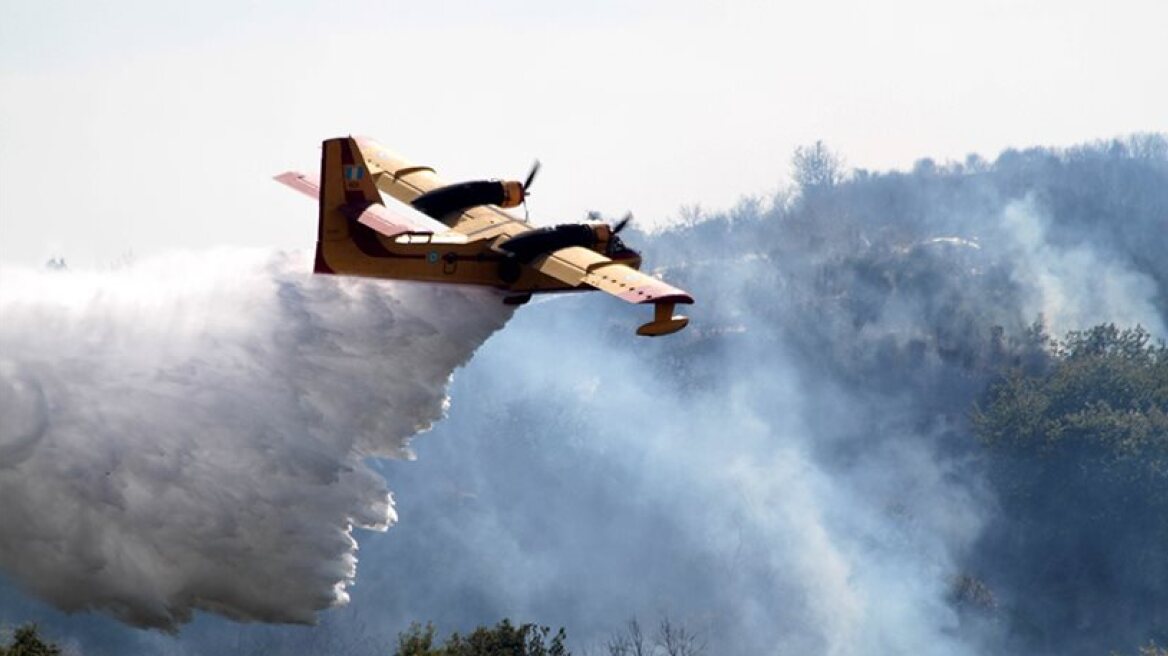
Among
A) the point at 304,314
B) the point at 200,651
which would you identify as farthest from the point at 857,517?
the point at 304,314

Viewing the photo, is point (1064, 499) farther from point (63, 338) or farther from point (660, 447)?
point (63, 338)

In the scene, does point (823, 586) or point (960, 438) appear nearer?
point (823, 586)

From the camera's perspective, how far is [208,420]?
5012 cm

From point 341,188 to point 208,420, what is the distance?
7.65 meters

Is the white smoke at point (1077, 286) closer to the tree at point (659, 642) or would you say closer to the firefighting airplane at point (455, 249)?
the tree at point (659, 642)

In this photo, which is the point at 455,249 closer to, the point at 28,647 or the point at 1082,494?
the point at 28,647

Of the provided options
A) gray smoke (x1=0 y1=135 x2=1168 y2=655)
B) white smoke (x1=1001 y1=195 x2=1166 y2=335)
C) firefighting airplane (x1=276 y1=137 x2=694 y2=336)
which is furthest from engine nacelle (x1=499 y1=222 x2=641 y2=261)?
white smoke (x1=1001 y1=195 x2=1166 y2=335)

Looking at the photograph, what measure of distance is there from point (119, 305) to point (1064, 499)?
91662mm

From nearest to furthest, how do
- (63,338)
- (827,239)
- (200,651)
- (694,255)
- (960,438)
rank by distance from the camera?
(63,338)
(200,651)
(960,438)
(827,239)
(694,255)

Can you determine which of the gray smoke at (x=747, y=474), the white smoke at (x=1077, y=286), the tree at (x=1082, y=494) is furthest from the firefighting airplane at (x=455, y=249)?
the white smoke at (x=1077, y=286)

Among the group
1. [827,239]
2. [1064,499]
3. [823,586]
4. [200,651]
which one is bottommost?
[200,651]

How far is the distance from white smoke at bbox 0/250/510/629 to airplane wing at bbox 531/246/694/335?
1.96 meters

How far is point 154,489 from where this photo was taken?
49.5 metres

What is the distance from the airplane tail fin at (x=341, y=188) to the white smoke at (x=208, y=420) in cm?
122
